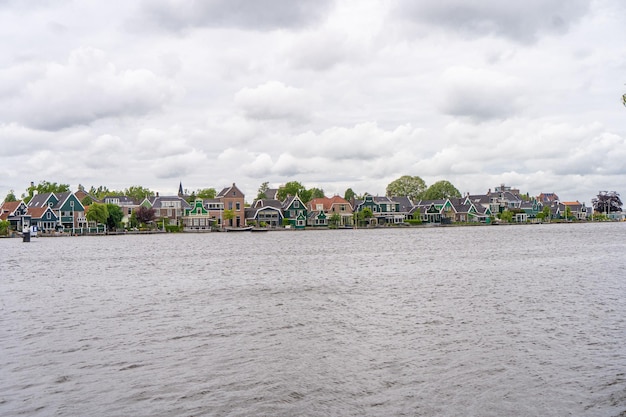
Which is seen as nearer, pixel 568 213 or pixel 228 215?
pixel 228 215

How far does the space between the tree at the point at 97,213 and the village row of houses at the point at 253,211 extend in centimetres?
339

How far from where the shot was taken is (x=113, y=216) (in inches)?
4508

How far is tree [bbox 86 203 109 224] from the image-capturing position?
354 ft

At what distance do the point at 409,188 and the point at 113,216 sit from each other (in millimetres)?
86989

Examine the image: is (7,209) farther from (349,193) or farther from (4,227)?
(349,193)

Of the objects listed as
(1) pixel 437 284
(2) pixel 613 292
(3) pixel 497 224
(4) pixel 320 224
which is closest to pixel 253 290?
(1) pixel 437 284

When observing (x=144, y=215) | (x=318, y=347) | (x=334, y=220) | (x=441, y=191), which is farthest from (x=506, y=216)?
(x=318, y=347)

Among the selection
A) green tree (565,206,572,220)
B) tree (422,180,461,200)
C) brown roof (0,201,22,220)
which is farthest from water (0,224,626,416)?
green tree (565,206,572,220)

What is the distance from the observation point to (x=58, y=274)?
3853 centimetres

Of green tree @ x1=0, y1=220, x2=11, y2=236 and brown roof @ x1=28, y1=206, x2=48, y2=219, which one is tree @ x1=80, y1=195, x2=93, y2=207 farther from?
green tree @ x1=0, y1=220, x2=11, y2=236

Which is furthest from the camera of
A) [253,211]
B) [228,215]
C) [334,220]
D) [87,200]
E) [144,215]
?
[87,200]

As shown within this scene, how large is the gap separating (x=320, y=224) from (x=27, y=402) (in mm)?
119367

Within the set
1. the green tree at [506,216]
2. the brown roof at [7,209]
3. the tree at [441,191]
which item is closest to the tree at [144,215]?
the brown roof at [7,209]

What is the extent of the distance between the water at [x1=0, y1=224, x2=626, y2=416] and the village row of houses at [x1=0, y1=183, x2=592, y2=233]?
8746 cm
